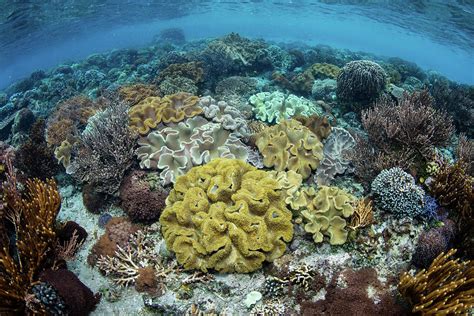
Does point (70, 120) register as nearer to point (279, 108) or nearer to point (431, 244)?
point (279, 108)

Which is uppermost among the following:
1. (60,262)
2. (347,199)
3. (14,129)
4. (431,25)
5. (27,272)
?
(347,199)

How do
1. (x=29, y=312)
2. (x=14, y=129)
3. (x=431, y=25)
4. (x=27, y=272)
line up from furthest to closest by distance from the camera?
(x=431, y=25) → (x=14, y=129) → (x=27, y=272) → (x=29, y=312)

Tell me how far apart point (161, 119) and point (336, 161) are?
4.15 metres

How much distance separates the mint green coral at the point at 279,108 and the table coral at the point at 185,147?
2.21 metres

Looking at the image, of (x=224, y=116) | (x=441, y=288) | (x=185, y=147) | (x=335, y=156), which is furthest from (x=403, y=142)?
(x=185, y=147)

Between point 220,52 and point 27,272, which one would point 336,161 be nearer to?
point 27,272

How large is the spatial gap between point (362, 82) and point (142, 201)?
7.85 m

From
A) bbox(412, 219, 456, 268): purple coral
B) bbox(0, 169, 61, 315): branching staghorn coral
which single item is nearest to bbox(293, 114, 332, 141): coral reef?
bbox(412, 219, 456, 268): purple coral

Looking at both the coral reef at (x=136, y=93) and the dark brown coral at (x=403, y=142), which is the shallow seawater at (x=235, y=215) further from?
the coral reef at (x=136, y=93)

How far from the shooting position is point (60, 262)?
4.93 metres

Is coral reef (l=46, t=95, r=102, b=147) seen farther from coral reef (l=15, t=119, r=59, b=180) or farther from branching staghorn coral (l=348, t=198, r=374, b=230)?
branching staghorn coral (l=348, t=198, r=374, b=230)

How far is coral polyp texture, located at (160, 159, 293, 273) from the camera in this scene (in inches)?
180

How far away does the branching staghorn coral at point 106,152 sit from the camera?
639 cm

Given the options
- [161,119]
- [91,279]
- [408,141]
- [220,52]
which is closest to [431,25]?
[220,52]
